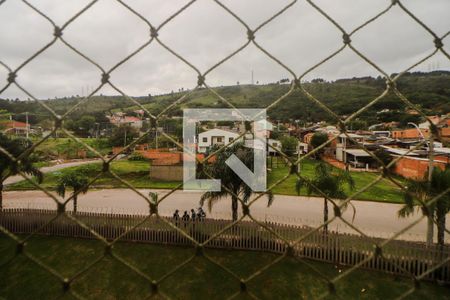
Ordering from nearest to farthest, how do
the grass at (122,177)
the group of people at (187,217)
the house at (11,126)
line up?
1. the group of people at (187,217)
2. the house at (11,126)
3. the grass at (122,177)

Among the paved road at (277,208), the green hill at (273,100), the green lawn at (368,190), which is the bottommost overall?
the paved road at (277,208)

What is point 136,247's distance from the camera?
29.1ft

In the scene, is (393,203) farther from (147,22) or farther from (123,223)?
(147,22)

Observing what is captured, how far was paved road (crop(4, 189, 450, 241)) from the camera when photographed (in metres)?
11.5

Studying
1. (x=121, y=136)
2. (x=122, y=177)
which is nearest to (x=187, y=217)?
(x=122, y=177)

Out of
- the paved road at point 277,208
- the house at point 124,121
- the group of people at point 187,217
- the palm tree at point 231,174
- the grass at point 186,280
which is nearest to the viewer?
the grass at point 186,280

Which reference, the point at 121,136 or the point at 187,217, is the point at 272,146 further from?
the point at 121,136

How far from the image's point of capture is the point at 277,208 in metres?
13.9

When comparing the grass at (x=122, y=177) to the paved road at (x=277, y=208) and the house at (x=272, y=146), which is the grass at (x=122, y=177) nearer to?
the paved road at (x=277, y=208)

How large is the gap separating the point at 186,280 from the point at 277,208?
7.78 metres

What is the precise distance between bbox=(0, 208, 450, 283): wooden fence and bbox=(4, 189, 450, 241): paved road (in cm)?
262

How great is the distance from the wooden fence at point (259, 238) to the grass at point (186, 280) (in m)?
0.37

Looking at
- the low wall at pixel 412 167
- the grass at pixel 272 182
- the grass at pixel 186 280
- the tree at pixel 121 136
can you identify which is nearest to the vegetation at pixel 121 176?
the grass at pixel 272 182

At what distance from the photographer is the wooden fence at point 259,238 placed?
718 cm
